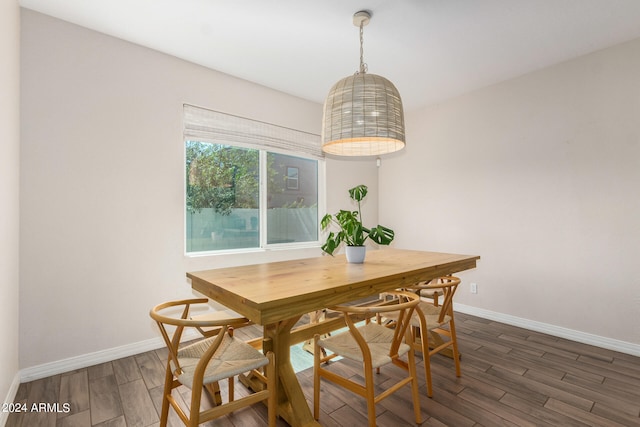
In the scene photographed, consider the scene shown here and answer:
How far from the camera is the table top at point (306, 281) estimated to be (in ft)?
4.22

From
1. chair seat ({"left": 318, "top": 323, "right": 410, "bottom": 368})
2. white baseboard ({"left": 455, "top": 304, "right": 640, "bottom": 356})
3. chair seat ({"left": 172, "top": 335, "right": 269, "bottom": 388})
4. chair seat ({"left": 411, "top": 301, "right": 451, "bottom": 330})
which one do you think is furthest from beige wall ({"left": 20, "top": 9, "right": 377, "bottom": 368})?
white baseboard ({"left": 455, "top": 304, "right": 640, "bottom": 356})

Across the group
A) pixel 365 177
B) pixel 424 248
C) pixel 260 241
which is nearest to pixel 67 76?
pixel 260 241

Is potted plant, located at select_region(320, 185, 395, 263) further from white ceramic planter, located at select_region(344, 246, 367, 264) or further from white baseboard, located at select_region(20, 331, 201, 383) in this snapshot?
white baseboard, located at select_region(20, 331, 201, 383)

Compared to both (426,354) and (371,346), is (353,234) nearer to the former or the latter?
(371,346)

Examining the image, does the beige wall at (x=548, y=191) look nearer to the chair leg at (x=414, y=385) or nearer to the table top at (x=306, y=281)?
the table top at (x=306, y=281)

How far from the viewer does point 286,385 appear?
65.1 inches

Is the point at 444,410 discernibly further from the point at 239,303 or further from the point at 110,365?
the point at 110,365

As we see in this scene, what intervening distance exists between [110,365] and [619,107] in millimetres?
4570

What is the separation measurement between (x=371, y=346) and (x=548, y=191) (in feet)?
8.29

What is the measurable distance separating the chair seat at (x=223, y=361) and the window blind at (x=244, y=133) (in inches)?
78.2

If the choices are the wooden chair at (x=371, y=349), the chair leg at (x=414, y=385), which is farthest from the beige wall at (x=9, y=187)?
the chair leg at (x=414, y=385)

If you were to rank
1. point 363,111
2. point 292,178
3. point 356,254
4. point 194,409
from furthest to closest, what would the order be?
point 292,178 → point 356,254 → point 363,111 → point 194,409

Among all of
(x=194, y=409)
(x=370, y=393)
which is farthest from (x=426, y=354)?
(x=194, y=409)

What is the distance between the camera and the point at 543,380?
2.11 m
